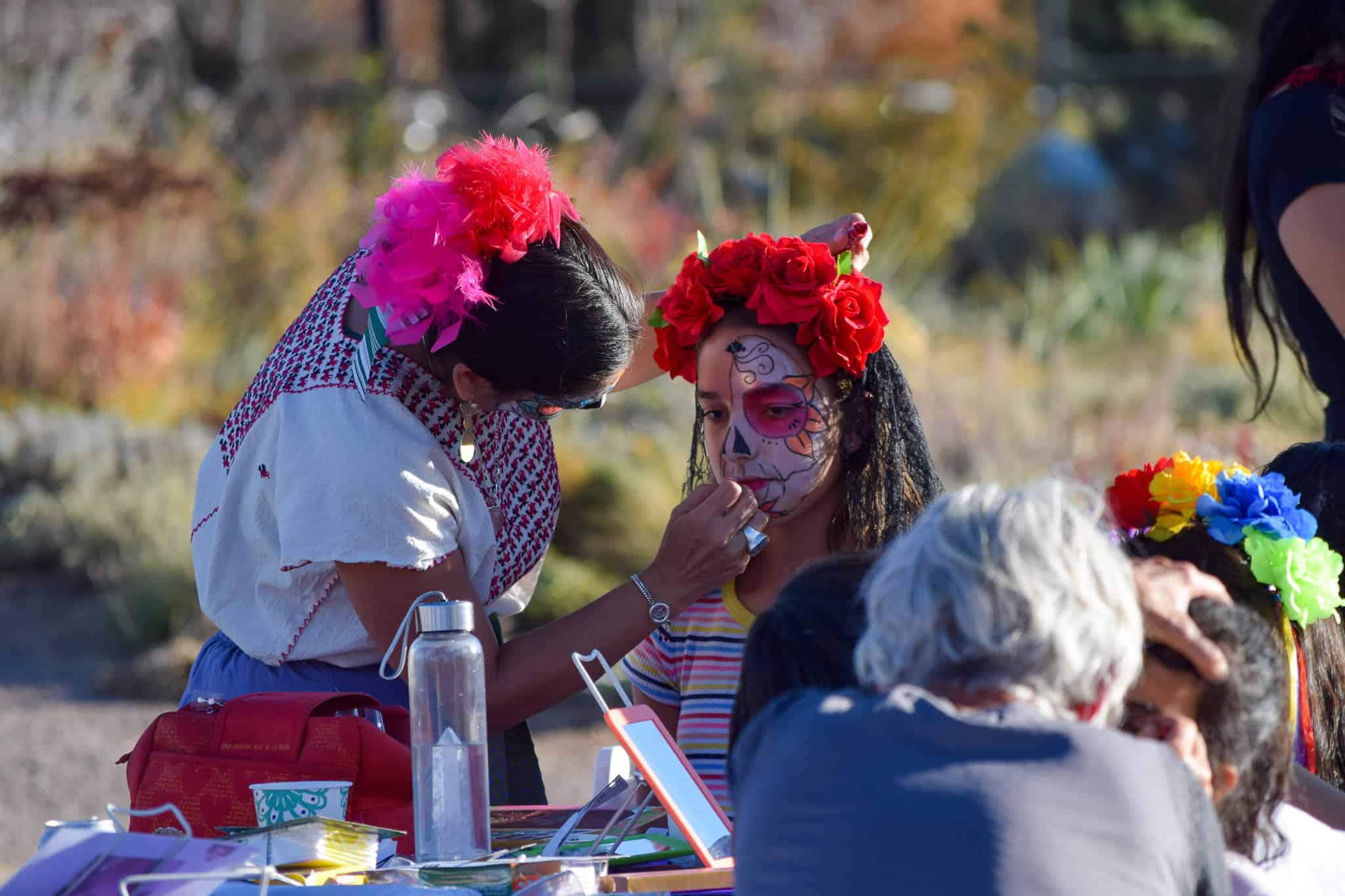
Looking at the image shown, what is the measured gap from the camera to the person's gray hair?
157 cm

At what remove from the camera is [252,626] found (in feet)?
9.17

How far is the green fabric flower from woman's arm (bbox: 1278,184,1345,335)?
0.73m

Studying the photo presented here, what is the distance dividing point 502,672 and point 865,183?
1152 cm

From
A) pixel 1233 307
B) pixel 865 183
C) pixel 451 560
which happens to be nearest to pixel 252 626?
pixel 451 560

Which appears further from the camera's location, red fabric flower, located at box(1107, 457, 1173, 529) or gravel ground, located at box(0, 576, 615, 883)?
gravel ground, located at box(0, 576, 615, 883)

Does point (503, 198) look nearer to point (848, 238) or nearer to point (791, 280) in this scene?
point (791, 280)

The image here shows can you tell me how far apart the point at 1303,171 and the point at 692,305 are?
1098 millimetres

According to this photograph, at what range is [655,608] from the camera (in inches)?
106

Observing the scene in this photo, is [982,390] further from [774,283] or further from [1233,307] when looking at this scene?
[774,283]

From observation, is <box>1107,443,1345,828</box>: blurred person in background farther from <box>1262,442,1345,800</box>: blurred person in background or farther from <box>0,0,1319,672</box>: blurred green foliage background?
<box>0,0,1319,672</box>: blurred green foliage background

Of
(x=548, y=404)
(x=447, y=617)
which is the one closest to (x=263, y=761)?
(x=447, y=617)

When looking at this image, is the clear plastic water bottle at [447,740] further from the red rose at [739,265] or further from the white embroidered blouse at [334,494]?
the red rose at [739,265]

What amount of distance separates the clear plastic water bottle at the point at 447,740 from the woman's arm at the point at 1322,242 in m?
1.61

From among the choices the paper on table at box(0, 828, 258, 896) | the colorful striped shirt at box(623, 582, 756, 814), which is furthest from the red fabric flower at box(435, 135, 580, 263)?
the paper on table at box(0, 828, 258, 896)
